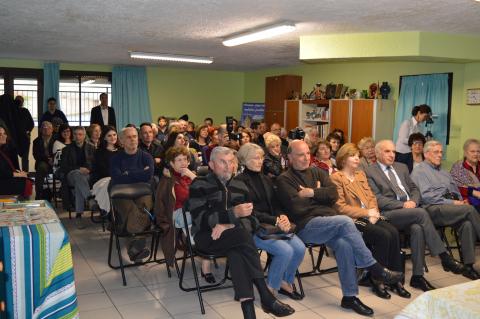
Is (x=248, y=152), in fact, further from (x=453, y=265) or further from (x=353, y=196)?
(x=453, y=265)

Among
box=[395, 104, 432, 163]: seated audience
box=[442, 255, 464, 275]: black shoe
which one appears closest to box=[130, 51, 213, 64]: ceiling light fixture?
box=[395, 104, 432, 163]: seated audience

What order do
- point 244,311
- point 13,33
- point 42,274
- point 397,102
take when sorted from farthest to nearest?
1. point 397,102
2. point 13,33
3. point 244,311
4. point 42,274

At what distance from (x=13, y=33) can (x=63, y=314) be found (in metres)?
5.34

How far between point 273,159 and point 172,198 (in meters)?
1.63

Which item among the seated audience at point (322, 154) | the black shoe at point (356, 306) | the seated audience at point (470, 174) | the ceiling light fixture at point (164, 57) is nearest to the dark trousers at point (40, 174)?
the ceiling light fixture at point (164, 57)

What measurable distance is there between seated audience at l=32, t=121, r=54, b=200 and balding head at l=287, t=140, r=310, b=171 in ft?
13.9

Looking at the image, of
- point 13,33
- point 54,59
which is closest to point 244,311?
point 13,33

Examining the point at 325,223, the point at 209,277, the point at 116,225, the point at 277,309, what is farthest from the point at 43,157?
the point at 277,309

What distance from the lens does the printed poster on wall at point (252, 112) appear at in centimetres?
1191

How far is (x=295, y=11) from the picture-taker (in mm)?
4965

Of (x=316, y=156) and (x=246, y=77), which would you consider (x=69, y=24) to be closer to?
(x=316, y=156)

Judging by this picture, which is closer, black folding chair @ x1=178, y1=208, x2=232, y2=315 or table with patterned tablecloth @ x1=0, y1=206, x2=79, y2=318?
table with patterned tablecloth @ x1=0, y1=206, x2=79, y2=318

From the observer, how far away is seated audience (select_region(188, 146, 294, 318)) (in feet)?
11.0

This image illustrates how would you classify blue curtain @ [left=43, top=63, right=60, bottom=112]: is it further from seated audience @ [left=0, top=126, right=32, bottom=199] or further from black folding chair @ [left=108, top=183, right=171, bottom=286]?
black folding chair @ [left=108, top=183, right=171, bottom=286]
